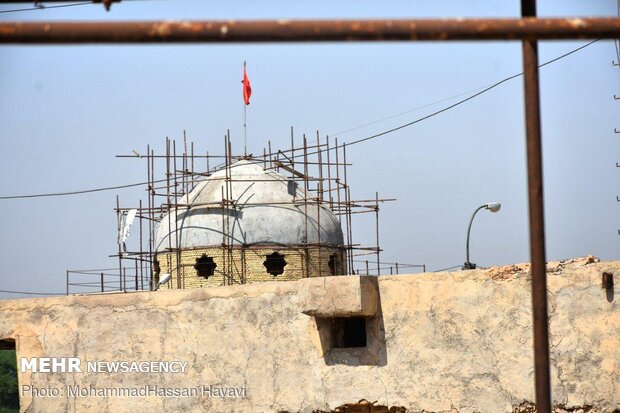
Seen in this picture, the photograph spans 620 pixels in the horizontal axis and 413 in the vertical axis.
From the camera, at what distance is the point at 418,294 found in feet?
49.9

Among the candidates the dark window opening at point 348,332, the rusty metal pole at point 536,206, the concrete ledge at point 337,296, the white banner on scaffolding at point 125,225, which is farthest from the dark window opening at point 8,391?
the rusty metal pole at point 536,206

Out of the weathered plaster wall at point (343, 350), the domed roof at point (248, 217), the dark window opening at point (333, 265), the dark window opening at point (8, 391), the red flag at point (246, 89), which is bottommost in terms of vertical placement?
the dark window opening at point (8, 391)

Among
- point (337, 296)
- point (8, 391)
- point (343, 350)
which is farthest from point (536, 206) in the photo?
point (8, 391)

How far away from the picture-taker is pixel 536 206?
19.4ft

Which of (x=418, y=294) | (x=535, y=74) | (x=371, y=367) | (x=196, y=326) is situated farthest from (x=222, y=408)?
(x=535, y=74)

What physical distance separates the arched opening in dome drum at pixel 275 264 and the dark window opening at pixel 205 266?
3.80 ft

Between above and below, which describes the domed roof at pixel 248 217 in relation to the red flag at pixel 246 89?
below

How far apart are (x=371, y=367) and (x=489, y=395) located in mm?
1848

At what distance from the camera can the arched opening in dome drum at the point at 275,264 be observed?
2267 cm

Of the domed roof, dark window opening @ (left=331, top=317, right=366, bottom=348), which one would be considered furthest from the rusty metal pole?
the domed roof

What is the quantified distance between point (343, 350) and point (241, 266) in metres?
7.05

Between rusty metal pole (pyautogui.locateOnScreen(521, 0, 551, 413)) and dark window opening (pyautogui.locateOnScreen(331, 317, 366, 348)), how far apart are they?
34.3 ft

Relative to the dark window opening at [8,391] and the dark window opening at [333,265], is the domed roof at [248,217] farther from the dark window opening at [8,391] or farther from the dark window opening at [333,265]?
the dark window opening at [8,391]

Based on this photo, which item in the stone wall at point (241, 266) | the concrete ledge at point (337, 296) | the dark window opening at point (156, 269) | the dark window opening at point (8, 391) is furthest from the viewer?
the dark window opening at point (8, 391)
